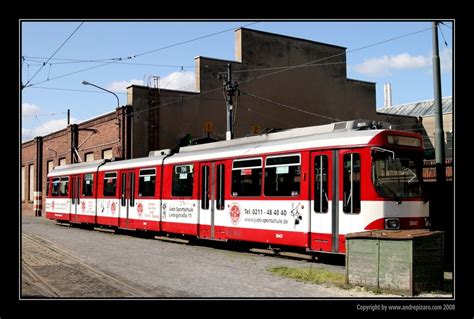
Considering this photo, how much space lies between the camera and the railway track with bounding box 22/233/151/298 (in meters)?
10.2

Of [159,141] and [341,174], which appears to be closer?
[341,174]

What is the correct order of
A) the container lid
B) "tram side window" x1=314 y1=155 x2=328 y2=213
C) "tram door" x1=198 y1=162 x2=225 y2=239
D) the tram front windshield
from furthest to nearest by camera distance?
"tram door" x1=198 y1=162 x2=225 y2=239, "tram side window" x1=314 y1=155 x2=328 y2=213, the tram front windshield, the container lid

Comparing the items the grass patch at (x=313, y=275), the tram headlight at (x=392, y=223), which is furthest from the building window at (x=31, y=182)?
the tram headlight at (x=392, y=223)

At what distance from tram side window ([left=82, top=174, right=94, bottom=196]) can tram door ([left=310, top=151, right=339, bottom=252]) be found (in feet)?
52.5

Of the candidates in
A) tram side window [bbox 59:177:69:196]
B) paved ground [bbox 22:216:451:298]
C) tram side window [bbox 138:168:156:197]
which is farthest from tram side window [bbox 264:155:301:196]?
tram side window [bbox 59:177:69:196]

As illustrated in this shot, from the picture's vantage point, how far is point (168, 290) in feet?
34.4

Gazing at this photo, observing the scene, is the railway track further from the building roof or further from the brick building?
the building roof

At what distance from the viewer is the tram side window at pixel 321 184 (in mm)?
13578

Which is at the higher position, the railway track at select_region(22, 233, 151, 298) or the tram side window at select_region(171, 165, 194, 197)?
the tram side window at select_region(171, 165, 194, 197)
